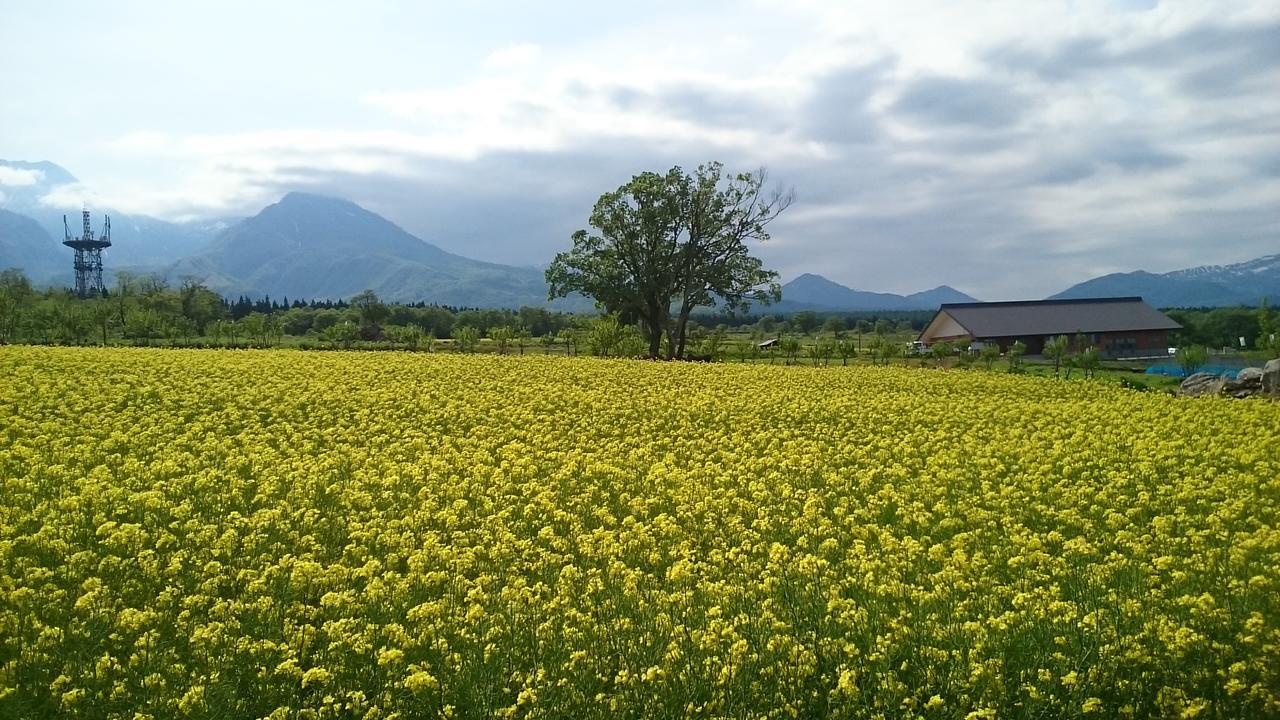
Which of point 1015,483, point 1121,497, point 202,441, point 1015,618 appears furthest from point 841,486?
point 202,441

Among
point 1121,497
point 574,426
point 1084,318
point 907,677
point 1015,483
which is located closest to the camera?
point 907,677

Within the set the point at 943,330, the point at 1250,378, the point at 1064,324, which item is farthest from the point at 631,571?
the point at 943,330

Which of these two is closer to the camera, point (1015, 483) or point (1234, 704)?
point (1234, 704)

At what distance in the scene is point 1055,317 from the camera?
8081cm

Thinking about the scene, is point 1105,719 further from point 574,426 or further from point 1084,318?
point 1084,318

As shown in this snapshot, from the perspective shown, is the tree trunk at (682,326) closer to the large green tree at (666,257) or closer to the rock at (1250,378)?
the large green tree at (666,257)

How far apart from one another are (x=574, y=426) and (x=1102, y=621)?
14.0 m

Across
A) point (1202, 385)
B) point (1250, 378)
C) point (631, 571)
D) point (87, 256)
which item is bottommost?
point (631, 571)

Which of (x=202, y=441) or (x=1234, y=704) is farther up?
(x=202, y=441)

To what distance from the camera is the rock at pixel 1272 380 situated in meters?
31.5

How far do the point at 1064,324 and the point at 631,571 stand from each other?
82.8m

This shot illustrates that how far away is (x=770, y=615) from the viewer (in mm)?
7816

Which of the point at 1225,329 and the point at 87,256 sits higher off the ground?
the point at 87,256

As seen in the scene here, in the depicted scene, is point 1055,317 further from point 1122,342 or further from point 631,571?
point 631,571
